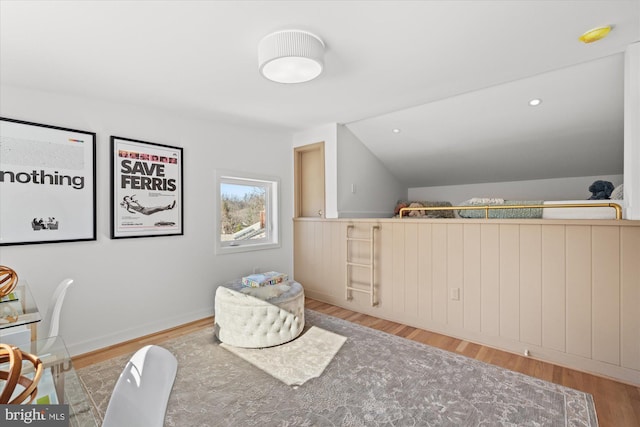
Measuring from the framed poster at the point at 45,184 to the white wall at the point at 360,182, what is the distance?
107 inches

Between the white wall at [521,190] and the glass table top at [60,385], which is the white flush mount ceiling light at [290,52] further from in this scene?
the white wall at [521,190]

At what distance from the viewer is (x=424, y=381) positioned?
7.32 feet

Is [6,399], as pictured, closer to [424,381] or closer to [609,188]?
[424,381]

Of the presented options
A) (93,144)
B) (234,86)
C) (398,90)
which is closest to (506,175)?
(398,90)

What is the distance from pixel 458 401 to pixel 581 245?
A: 1553mm

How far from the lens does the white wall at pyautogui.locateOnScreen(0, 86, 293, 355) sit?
8.54ft

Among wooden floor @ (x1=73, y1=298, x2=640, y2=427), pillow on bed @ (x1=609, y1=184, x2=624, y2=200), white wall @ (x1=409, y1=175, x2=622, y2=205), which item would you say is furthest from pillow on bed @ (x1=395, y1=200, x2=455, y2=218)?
pillow on bed @ (x1=609, y1=184, x2=624, y2=200)

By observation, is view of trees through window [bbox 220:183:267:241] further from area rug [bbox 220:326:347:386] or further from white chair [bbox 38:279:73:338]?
white chair [bbox 38:279:73:338]

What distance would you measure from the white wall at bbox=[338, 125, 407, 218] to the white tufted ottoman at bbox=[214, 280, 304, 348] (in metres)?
1.59

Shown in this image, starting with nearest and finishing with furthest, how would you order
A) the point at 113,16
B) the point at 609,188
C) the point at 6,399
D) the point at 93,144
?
the point at 6,399 → the point at 113,16 → the point at 93,144 → the point at 609,188

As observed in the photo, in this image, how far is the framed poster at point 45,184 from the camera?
2.42 metres

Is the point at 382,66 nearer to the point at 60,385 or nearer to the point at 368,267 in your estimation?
the point at 368,267

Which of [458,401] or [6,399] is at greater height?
[6,399]

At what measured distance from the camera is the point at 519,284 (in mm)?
2688
